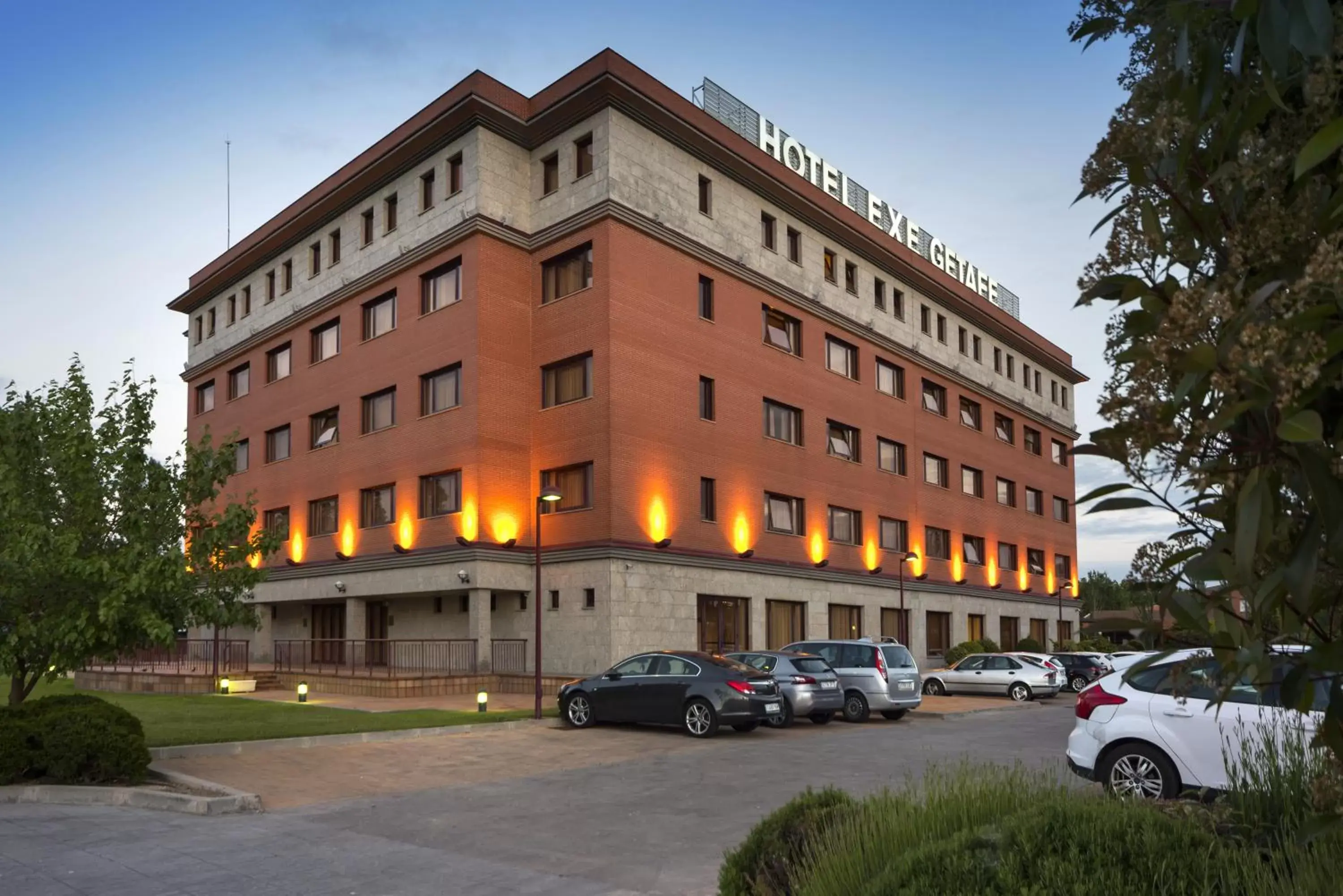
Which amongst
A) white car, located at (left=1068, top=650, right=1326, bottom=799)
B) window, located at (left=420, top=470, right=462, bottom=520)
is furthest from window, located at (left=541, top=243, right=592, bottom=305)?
white car, located at (left=1068, top=650, right=1326, bottom=799)

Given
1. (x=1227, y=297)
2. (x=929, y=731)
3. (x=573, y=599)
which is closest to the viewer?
(x=1227, y=297)

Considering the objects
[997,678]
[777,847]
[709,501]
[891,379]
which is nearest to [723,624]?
[709,501]

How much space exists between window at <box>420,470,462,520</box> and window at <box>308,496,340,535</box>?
5881 mm

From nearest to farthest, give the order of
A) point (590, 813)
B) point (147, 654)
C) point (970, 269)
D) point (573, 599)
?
point (590, 813), point (573, 599), point (147, 654), point (970, 269)

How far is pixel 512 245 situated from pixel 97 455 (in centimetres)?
2050

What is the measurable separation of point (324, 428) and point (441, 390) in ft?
28.1

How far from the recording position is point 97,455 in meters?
17.3

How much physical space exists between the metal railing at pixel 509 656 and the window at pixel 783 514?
9.88 meters

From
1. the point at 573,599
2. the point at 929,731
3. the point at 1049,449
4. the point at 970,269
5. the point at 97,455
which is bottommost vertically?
Answer: the point at 929,731

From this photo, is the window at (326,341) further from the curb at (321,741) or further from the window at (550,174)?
the curb at (321,741)

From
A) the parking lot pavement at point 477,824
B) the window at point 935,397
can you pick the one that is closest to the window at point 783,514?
the window at point 935,397

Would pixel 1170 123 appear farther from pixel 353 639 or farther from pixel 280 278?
pixel 280 278

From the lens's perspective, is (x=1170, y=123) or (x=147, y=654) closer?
(x=1170, y=123)

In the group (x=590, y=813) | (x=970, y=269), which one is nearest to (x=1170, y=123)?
(x=590, y=813)
